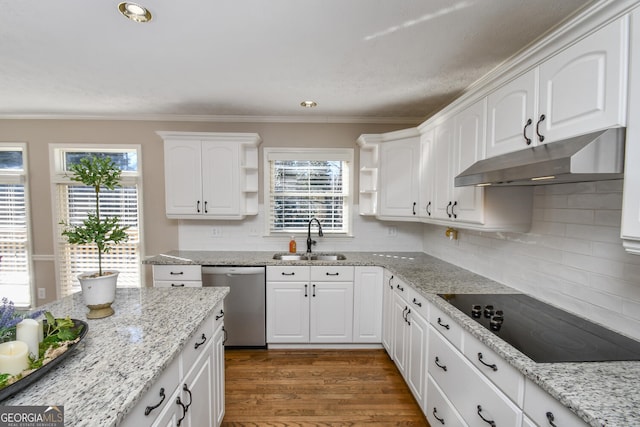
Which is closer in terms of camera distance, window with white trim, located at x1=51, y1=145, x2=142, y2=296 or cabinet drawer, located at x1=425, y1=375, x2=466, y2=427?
cabinet drawer, located at x1=425, y1=375, x2=466, y2=427

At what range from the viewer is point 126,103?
112 inches

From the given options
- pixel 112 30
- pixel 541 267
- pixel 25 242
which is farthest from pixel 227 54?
pixel 25 242

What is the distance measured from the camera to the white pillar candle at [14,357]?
788mm

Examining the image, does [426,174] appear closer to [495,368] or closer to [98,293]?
[495,368]

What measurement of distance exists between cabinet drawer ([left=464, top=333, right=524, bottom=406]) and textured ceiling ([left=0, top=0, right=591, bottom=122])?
5.59 feet

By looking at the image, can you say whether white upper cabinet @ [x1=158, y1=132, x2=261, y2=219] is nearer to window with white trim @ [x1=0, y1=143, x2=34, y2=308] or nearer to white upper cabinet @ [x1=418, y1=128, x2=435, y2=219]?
white upper cabinet @ [x1=418, y1=128, x2=435, y2=219]

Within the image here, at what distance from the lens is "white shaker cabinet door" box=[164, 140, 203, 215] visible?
2.95 metres

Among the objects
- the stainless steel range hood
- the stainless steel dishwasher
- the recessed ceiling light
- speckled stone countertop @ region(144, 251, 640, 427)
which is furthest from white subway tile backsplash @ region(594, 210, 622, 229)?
the recessed ceiling light

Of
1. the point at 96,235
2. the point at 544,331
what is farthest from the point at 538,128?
the point at 96,235

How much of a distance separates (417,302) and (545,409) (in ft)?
3.41

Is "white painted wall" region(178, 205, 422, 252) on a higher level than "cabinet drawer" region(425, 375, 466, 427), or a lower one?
higher

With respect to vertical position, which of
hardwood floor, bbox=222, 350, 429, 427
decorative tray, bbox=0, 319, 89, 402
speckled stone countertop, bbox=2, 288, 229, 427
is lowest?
hardwood floor, bbox=222, 350, 429, 427

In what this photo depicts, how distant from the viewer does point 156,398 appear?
0.97m

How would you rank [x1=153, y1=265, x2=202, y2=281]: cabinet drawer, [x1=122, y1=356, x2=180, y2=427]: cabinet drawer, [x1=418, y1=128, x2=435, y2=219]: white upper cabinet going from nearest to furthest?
[x1=122, y1=356, x2=180, y2=427]: cabinet drawer
[x1=418, y1=128, x2=435, y2=219]: white upper cabinet
[x1=153, y1=265, x2=202, y2=281]: cabinet drawer
